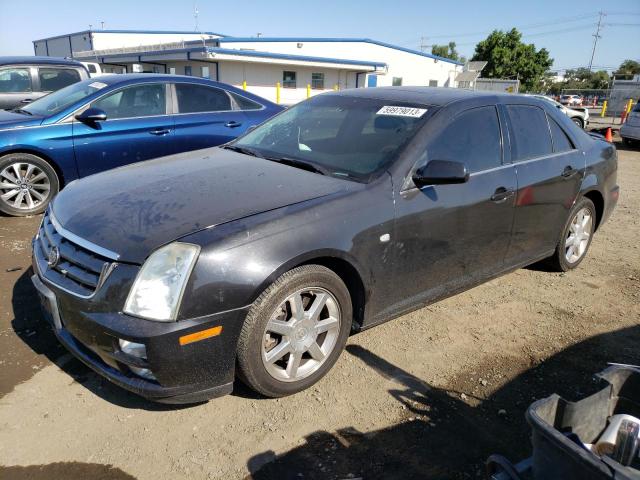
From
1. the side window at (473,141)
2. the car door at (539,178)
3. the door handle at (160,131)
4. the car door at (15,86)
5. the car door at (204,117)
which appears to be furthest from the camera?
the car door at (15,86)

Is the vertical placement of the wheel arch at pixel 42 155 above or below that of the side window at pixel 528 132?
below

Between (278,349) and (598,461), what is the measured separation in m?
1.58

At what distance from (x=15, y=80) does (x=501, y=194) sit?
8.16m

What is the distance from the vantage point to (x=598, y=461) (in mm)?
1477

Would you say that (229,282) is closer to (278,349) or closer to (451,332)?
(278,349)

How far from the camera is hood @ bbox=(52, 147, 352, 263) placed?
2484 millimetres

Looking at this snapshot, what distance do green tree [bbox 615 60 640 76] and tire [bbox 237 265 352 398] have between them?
3218 inches

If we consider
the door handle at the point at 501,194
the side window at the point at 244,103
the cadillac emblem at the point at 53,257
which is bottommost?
the cadillac emblem at the point at 53,257

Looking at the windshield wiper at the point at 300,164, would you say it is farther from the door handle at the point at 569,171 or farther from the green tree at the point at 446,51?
the green tree at the point at 446,51

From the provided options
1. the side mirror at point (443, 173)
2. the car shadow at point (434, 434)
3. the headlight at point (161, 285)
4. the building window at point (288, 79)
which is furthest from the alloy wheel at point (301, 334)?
the building window at point (288, 79)

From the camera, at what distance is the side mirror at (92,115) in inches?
214

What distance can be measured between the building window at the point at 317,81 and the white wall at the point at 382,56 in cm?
149

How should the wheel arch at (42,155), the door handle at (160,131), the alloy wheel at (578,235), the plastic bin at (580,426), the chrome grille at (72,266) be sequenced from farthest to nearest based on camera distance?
the door handle at (160,131) → the wheel arch at (42,155) → the alloy wheel at (578,235) → the chrome grille at (72,266) → the plastic bin at (580,426)

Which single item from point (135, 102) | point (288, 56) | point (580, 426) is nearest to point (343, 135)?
point (580, 426)
